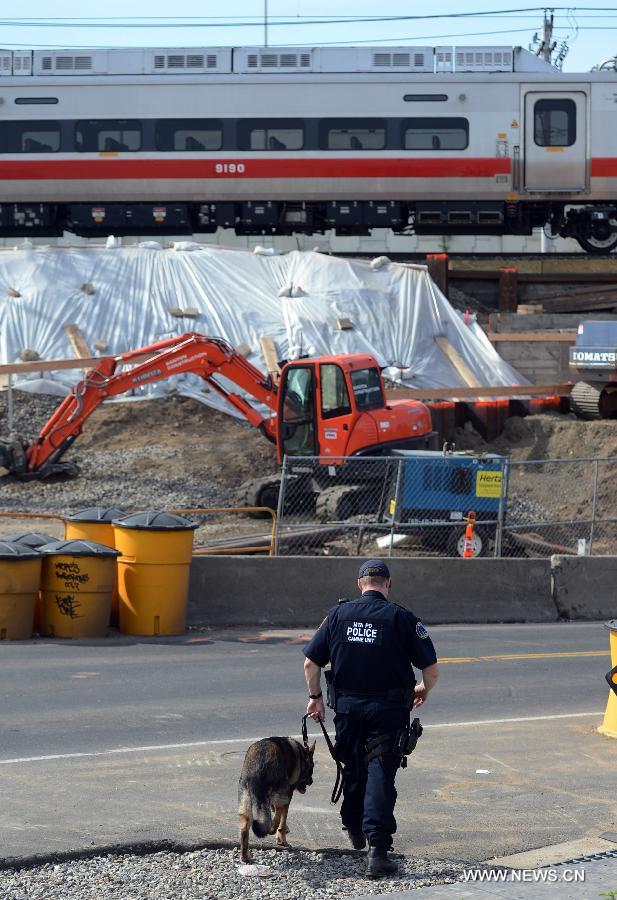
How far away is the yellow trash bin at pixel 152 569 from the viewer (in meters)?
14.0

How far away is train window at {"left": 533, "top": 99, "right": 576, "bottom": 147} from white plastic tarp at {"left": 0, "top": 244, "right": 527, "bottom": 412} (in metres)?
4.32

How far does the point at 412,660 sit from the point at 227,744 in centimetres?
318

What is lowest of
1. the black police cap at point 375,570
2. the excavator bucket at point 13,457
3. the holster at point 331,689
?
the excavator bucket at point 13,457

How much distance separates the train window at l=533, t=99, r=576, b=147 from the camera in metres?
31.0

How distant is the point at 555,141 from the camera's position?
31.2 meters

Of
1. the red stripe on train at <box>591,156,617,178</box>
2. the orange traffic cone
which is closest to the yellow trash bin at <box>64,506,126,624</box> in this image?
the orange traffic cone

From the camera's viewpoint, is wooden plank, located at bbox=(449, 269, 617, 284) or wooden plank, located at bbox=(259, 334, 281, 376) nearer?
wooden plank, located at bbox=(259, 334, 281, 376)

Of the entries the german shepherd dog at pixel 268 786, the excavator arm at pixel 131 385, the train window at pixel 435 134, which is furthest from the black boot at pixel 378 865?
the train window at pixel 435 134

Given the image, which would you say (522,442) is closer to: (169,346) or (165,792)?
(169,346)

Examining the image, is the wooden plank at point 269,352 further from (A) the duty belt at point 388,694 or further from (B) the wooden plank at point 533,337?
(A) the duty belt at point 388,694

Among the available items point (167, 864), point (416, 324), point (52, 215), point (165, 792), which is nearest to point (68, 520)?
point (165, 792)

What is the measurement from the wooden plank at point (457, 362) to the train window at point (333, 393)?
826cm

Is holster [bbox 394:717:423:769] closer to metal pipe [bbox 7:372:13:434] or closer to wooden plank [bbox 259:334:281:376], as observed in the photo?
metal pipe [bbox 7:372:13:434]

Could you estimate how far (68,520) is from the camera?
1507cm
